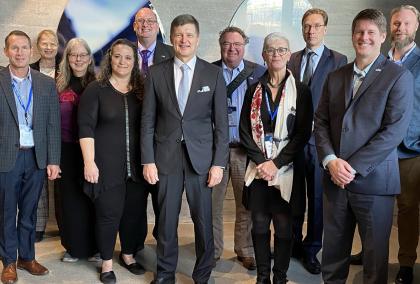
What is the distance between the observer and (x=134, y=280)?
3.31 m

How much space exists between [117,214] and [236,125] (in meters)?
1.02

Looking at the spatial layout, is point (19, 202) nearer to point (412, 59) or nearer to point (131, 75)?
point (131, 75)

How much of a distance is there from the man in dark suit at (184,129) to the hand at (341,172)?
70 cm

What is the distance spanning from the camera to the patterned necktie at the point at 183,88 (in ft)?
9.62

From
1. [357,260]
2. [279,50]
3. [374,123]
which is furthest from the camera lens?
[357,260]

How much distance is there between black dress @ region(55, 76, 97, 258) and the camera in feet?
11.3

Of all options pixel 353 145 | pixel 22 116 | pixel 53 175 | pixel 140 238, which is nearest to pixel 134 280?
pixel 140 238

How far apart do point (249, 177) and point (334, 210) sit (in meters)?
0.56

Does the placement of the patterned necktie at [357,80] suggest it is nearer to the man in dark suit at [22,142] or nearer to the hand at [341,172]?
the hand at [341,172]

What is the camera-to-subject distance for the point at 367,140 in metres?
2.55

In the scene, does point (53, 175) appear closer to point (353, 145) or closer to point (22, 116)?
point (22, 116)

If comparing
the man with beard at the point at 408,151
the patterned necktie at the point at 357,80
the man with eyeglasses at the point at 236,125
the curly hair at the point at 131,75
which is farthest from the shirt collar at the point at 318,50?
the curly hair at the point at 131,75

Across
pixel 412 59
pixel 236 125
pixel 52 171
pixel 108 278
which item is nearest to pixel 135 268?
pixel 108 278

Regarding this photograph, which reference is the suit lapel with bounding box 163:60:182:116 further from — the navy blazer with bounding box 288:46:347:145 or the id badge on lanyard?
the navy blazer with bounding box 288:46:347:145
